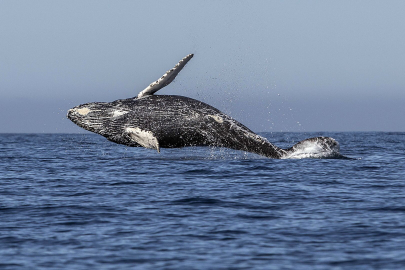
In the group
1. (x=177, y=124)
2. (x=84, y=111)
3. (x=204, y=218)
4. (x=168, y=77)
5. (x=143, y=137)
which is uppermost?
(x=168, y=77)

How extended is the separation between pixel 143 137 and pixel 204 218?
7985mm

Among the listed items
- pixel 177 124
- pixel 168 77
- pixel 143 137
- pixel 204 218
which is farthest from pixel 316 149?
pixel 204 218

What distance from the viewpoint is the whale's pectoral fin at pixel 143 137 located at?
21391 mm

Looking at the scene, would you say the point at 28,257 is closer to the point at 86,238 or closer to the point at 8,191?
the point at 86,238

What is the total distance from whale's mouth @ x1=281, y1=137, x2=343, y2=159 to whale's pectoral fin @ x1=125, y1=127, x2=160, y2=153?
223 inches

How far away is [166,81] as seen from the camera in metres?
22.5

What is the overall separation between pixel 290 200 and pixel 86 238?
6370 mm

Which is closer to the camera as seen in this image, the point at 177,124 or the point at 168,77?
the point at 168,77

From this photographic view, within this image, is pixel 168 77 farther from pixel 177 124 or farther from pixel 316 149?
pixel 316 149

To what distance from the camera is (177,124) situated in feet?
74.2

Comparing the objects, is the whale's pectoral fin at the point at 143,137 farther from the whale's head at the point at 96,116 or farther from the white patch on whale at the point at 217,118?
the white patch on whale at the point at 217,118

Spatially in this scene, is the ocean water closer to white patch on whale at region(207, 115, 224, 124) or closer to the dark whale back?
the dark whale back

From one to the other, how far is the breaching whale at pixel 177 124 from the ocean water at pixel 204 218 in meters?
0.99

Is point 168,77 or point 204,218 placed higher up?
point 168,77
